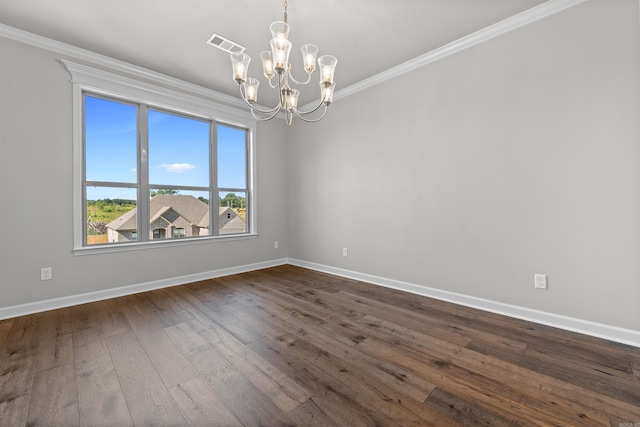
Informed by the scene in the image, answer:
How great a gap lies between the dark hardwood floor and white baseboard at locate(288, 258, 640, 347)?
12cm

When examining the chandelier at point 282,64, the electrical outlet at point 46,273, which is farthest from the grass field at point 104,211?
the chandelier at point 282,64

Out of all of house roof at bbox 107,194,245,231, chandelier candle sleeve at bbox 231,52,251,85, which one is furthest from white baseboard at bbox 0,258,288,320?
chandelier candle sleeve at bbox 231,52,251,85

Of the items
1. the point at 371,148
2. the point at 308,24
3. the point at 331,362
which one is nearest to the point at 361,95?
the point at 371,148

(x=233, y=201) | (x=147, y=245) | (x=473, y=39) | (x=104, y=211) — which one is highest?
(x=473, y=39)

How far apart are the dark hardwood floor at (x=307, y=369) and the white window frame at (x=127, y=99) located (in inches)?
33.7

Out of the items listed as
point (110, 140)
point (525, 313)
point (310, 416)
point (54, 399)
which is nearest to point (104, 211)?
point (110, 140)

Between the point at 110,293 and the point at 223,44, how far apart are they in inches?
120

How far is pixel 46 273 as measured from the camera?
2680 millimetres

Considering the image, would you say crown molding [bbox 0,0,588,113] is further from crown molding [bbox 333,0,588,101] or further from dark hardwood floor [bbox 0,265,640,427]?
dark hardwood floor [bbox 0,265,640,427]

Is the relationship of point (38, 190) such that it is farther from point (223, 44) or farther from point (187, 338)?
point (223, 44)

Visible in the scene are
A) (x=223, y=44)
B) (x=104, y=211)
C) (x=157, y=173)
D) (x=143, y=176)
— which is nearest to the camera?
(x=223, y=44)

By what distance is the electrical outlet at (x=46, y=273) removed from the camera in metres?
2.66

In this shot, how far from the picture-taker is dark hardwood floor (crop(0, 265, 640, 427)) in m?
1.33

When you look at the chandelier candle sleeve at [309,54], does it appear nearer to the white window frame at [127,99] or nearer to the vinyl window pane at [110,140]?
the white window frame at [127,99]
